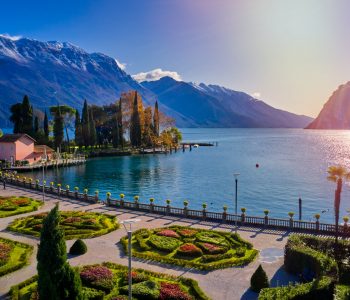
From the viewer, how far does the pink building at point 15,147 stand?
10675 cm

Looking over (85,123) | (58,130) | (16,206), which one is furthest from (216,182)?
(85,123)

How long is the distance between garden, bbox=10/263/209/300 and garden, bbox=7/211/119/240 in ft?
33.9

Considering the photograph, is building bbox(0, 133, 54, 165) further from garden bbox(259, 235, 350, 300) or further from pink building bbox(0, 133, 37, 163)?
garden bbox(259, 235, 350, 300)

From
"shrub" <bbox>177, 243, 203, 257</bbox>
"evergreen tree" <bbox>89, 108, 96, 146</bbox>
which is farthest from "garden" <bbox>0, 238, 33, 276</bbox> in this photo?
"evergreen tree" <bbox>89, 108, 96, 146</bbox>

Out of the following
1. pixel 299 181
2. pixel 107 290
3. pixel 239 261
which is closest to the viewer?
pixel 107 290

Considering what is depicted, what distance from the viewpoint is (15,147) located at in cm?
10675

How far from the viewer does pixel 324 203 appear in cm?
6638

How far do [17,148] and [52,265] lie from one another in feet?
323

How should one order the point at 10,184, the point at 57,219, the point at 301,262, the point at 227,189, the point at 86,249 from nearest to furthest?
the point at 57,219
the point at 301,262
the point at 86,249
the point at 10,184
the point at 227,189

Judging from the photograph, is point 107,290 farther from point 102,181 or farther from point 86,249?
point 102,181

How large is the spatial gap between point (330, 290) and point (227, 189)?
58.8m

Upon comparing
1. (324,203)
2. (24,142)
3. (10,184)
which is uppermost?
(24,142)

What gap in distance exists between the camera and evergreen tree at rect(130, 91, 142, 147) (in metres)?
142

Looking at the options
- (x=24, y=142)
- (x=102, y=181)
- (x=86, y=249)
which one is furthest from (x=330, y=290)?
(x=24, y=142)
